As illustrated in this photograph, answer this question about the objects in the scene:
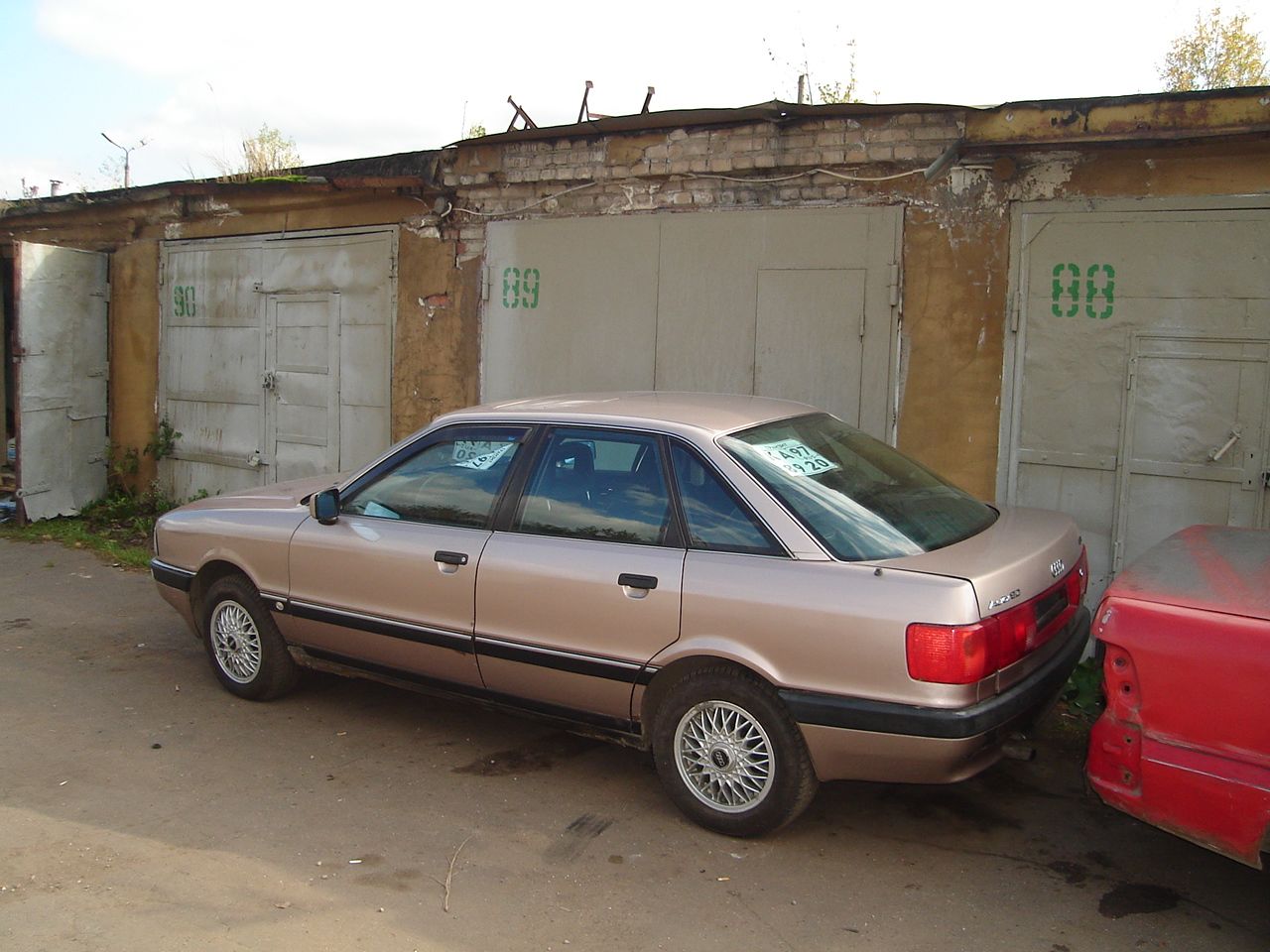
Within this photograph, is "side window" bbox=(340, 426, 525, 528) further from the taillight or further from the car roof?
the taillight

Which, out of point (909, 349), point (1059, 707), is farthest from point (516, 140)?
point (1059, 707)

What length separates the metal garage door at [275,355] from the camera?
29.3 ft

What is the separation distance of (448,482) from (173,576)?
6.21 feet

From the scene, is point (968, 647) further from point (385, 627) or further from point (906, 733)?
point (385, 627)

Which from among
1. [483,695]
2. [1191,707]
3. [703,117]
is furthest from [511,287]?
[1191,707]

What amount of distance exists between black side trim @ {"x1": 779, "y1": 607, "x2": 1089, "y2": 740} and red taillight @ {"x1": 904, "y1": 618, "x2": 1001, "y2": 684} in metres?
0.11

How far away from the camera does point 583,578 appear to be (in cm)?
420

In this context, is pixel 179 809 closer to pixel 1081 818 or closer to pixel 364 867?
pixel 364 867

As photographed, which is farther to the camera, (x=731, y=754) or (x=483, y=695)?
(x=483, y=695)

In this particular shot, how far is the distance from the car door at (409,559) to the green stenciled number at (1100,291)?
3343 millimetres

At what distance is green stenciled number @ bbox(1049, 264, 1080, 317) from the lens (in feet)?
19.8

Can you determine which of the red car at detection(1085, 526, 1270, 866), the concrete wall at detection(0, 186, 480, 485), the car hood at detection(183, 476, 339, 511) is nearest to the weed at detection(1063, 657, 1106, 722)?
the red car at detection(1085, 526, 1270, 866)

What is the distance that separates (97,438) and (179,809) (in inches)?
294

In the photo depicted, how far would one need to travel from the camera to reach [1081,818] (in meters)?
4.21
